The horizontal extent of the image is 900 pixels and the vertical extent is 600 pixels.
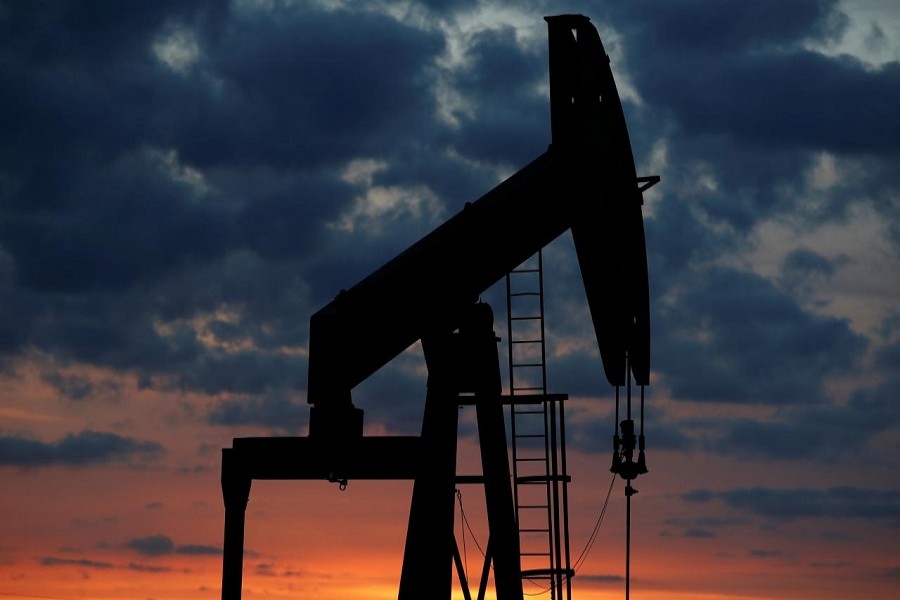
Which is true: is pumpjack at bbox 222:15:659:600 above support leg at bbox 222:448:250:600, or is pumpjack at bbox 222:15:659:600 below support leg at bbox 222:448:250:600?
above

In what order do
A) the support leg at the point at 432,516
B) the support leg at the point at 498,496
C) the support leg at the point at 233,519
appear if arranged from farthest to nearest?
the support leg at the point at 498,496 → the support leg at the point at 432,516 → the support leg at the point at 233,519

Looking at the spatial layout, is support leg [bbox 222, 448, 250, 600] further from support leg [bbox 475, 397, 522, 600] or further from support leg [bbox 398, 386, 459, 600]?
support leg [bbox 475, 397, 522, 600]

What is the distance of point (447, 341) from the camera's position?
1374 cm

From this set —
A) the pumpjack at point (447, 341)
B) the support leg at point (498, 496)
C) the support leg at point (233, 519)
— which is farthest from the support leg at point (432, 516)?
the support leg at point (233, 519)

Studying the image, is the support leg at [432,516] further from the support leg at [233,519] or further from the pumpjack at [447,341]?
the support leg at [233,519]

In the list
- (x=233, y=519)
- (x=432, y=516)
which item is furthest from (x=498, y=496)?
(x=233, y=519)

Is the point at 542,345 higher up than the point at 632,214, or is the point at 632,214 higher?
the point at 632,214

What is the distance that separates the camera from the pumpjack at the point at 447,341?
1304cm

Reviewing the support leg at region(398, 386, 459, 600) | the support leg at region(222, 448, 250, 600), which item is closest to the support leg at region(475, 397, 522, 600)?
the support leg at region(398, 386, 459, 600)

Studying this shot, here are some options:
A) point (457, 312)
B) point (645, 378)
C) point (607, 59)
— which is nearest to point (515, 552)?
point (457, 312)

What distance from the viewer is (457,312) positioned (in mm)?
13625

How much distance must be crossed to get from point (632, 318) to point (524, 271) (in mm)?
2108

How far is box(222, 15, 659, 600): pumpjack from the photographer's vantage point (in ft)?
42.8

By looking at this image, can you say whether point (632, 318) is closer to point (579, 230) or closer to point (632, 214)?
point (632, 214)
